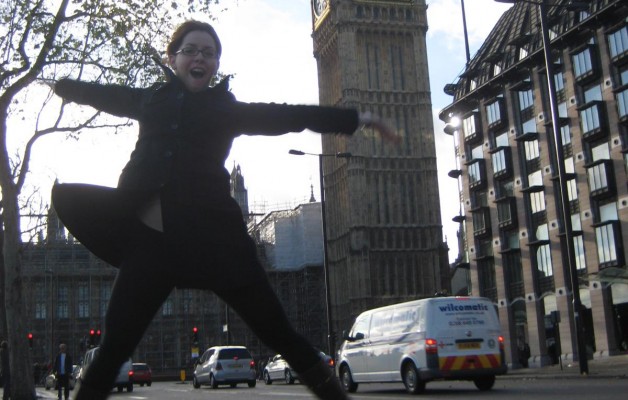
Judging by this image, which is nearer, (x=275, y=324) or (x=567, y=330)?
(x=275, y=324)

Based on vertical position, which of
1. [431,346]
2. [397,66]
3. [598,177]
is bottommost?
[431,346]

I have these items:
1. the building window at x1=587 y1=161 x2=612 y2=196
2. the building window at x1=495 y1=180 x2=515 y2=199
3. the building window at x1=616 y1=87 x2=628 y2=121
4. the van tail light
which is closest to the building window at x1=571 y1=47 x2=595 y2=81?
the building window at x1=616 y1=87 x2=628 y2=121

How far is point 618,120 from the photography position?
39875mm

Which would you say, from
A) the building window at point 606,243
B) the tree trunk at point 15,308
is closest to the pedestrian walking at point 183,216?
the tree trunk at point 15,308

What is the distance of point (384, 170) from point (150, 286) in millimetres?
87861

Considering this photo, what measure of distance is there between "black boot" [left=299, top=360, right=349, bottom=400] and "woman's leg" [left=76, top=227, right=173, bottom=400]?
0.65 m

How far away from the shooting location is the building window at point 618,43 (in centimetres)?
3969

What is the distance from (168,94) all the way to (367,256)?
85.1 meters

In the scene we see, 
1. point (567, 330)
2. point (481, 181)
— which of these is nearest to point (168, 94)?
point (567, 330)

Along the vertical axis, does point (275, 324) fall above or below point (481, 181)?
below

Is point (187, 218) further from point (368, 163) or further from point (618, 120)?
point (368, 163)

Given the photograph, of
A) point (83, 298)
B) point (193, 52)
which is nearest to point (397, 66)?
point (83, 298)

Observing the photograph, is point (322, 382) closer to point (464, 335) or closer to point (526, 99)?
point (464, 335)

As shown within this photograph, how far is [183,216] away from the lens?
330 centimetres
